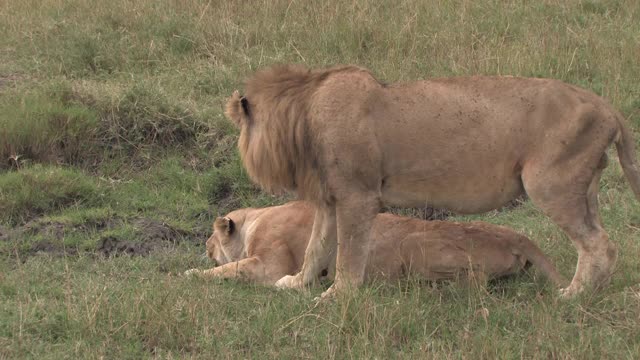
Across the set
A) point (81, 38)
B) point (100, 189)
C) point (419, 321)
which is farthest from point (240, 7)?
point (419, 321)

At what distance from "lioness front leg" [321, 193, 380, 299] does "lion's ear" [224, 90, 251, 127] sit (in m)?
0.76

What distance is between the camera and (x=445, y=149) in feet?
18.0

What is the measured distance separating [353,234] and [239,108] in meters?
0.94

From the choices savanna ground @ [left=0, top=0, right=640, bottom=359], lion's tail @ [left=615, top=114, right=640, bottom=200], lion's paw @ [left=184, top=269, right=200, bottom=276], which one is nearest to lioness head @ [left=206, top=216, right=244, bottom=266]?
savanna ground @ [left=0, top=0, right=640, bottom=359]

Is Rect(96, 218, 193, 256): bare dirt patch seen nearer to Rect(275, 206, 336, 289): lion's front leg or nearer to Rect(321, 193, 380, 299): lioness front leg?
Rect(275, 206, 336, 289): lion's front leg

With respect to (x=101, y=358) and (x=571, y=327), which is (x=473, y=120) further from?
(x=101, y=358)

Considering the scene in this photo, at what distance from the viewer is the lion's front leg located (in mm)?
5707

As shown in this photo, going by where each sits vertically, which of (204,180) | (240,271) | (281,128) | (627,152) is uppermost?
(281,128)

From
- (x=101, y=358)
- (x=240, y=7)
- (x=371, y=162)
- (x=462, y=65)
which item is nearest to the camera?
(x=101, y=358)

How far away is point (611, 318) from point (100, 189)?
384 cm

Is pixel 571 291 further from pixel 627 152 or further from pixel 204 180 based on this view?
pixel 204 180

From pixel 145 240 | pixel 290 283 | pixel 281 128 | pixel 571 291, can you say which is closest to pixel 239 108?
pixel 281 128

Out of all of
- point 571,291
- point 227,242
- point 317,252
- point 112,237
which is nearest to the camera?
point 571,291

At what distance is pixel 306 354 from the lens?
4.61 m
